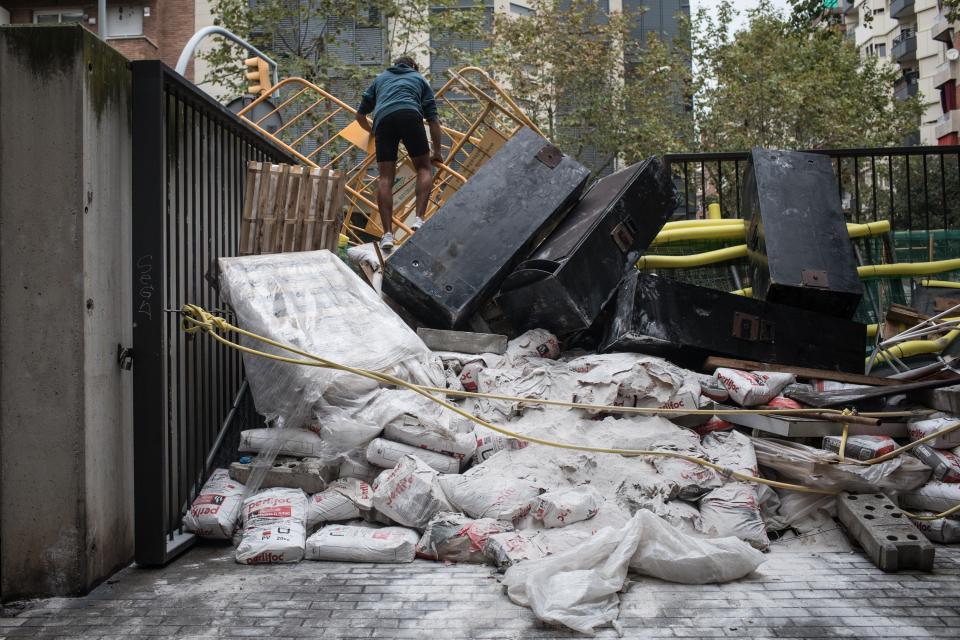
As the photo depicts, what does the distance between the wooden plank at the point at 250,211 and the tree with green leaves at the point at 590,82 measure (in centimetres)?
2045

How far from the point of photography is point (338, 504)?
3.83 meters

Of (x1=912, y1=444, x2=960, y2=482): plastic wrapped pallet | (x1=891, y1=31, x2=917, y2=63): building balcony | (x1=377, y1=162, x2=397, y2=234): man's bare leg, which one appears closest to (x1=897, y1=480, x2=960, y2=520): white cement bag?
(x1=912, y1=444, x2=960, y2=482): plastic wrapped pallet

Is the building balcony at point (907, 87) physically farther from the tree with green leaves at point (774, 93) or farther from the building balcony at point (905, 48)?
the tree with green leaves at point (774, 93)

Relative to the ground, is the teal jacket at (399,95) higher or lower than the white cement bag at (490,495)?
higher

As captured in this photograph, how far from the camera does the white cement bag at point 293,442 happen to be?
4.13m

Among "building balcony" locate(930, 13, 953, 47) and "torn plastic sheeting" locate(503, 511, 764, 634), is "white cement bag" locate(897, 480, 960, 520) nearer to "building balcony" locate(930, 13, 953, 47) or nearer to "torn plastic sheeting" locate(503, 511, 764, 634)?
"torn plastic sheeting" locate(503, 511, 764, 634)

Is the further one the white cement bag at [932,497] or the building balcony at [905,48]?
the building balcony at [905,48]

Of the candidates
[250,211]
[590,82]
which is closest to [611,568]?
[250,211]

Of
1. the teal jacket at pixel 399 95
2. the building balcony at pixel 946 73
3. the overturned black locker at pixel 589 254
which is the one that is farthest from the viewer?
the building balcony at pixel 946 73

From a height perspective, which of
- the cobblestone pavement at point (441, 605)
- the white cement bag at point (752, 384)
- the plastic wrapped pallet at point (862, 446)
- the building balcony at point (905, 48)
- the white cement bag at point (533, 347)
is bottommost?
the cobblestone pavement at point (441, 605)

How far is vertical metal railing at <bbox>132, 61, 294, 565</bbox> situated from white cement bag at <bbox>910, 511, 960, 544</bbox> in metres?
3.34

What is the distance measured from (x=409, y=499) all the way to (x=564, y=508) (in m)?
0.68

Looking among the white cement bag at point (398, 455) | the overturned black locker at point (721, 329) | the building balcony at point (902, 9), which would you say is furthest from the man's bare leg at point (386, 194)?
the building balcony at point (902, 9)

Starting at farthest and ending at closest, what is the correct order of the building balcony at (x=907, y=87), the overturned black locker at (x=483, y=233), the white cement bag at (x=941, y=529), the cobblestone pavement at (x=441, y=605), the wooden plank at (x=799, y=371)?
the building balcony at (x=907, y=87), the overturned black locker at (x=483, y=233), the wooden plank at (x=799, y=371), the white cement bag at (x=941, y=529), the cobblestone pavement at (x=441, y=605)
